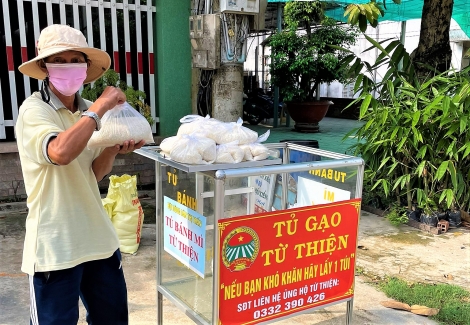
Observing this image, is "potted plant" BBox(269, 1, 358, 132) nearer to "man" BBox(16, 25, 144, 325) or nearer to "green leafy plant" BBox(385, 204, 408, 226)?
"green leafy plant" BBox(385, 204, 408, 226)

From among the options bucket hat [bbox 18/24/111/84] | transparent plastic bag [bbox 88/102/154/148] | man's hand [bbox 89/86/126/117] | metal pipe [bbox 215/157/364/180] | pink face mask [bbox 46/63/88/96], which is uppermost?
bucket hat [bbox 18/24/111/84]

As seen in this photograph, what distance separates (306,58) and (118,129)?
25.8ft

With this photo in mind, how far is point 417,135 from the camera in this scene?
13.3ft

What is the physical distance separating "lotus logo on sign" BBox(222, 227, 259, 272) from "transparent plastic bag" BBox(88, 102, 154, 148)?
53 centimetres

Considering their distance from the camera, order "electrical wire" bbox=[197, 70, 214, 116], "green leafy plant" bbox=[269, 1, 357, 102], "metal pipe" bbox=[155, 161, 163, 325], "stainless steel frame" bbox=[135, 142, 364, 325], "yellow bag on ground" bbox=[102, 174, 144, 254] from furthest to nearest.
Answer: "green leafy plant" bbox=[269, 1, 357, 102] < "electrical wire" bbox=[197, 70, 214, 116] < "yellow bag on ground" bbox=[102, 174, 144, 254] < "metal pipe" bbox=[155, 161, 163, 325] < "stainless steel frame" bbox=[135, 142, 364, 325]

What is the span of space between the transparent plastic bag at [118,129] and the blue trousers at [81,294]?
1.58 ft

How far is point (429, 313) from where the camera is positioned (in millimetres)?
2762

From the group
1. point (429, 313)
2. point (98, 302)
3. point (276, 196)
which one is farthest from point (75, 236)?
point (429, 313)

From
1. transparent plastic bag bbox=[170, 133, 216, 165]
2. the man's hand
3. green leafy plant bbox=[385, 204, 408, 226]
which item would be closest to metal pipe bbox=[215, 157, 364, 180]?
transparent plastic bag bbox=[170, 133, 216, 165]

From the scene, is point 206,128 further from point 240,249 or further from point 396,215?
point 396,215

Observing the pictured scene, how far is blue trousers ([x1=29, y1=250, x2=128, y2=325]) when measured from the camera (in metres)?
1.64

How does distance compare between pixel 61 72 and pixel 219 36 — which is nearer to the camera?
pixel 61 72

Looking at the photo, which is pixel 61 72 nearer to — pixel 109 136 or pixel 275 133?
pixel 109 136

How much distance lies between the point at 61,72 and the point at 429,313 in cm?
249
